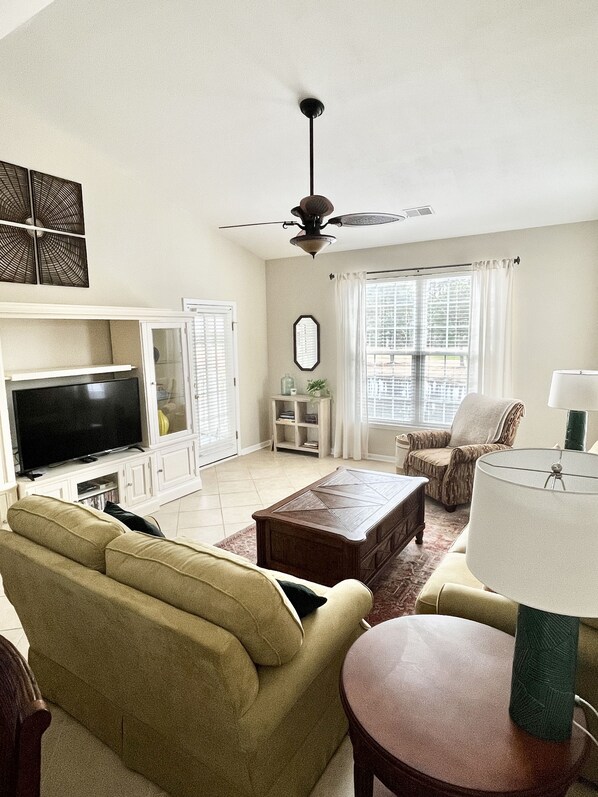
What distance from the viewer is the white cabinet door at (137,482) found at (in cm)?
404

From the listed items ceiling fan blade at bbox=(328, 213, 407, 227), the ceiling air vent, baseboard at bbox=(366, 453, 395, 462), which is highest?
the ceiling air vent

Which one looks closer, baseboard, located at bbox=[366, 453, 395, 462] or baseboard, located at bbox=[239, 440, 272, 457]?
baseboard, located at bbox=[366, 453, 395, 462]

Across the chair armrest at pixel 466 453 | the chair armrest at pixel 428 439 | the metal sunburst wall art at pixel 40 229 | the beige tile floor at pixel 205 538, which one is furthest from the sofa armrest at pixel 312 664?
the metal sunburst wall art at pixel 40 229

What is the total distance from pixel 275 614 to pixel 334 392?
15.9 ft

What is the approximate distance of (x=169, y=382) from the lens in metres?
4.53

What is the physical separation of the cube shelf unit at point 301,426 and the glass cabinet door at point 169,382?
175cm

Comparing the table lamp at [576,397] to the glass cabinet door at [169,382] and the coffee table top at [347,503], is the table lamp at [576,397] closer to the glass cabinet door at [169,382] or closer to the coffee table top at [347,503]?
the coffee table top at [347,503]

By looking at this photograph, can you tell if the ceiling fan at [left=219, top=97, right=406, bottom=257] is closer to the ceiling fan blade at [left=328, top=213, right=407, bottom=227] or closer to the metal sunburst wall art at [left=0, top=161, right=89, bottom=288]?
the ceiling fan blade at [left=328, top=213, right=407, bottom=227]

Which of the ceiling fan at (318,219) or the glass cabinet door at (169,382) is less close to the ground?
the ceiling fan at (318,219)

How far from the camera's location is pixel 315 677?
142cm

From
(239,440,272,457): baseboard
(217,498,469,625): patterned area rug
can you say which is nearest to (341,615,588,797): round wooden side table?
(217,498,469,625): patterned area rug

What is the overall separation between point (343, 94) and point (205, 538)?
326 centimetres

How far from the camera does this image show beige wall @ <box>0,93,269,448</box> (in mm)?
3592

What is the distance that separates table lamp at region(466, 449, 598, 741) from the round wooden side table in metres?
0.07
